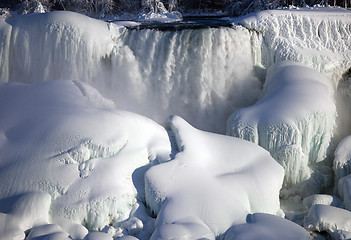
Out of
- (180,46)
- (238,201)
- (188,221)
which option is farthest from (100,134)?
(180,46)

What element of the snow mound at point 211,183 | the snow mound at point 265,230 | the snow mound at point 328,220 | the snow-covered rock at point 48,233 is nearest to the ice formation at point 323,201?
the snow mound at point 328,220

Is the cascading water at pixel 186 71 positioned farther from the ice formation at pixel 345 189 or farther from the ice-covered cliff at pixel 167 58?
the ice formation at pixel 345 189

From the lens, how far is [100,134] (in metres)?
3.95

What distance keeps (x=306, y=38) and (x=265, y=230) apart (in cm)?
471

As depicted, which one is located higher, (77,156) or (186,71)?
(186,71)

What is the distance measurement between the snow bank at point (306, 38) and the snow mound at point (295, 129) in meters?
1.54

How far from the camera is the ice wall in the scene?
20.7 feet

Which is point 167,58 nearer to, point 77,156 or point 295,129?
point 295,129

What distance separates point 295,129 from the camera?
4840mm

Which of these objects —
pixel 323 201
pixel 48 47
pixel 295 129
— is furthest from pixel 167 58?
pixel 323 201

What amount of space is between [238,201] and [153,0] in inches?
622

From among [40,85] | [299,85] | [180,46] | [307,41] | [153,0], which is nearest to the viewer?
[40,85]

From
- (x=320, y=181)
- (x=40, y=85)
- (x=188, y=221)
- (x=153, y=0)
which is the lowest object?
(x=320, y=181)

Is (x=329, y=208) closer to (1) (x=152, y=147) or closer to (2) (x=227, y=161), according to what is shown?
(2) (x=227, y=161)
